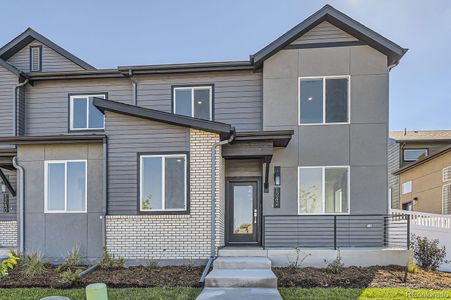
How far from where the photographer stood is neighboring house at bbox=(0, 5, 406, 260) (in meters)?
8.99

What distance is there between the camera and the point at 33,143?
31.7 ft

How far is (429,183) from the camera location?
65.3 feet

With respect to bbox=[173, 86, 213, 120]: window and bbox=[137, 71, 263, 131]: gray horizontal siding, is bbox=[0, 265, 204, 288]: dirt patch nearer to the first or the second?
bbox=[137, 71, 263, 131]: gray horizontal siding

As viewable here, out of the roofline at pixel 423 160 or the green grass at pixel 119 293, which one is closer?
the green grass at pixel 119 293

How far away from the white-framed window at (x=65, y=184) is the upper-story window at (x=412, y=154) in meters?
22.0

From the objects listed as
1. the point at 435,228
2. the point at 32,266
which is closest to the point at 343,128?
the point at 435,228

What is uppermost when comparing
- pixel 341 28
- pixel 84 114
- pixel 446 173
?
pixel 341 28

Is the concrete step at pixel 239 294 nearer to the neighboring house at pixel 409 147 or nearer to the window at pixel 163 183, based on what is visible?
the window at pixel 163 183

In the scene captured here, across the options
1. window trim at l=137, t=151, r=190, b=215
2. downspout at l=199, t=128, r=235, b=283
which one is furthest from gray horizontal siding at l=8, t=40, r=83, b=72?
downspout at l=199, t=128, r=235, b=283

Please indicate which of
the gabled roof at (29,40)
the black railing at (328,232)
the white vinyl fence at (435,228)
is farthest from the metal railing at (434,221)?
the gabled roof at (29,40)

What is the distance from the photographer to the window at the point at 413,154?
936 inches

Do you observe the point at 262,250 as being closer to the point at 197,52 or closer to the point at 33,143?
the point at 33,143

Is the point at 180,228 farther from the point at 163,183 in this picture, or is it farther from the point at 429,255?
the point at 429,255

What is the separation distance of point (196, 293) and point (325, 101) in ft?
21.7
